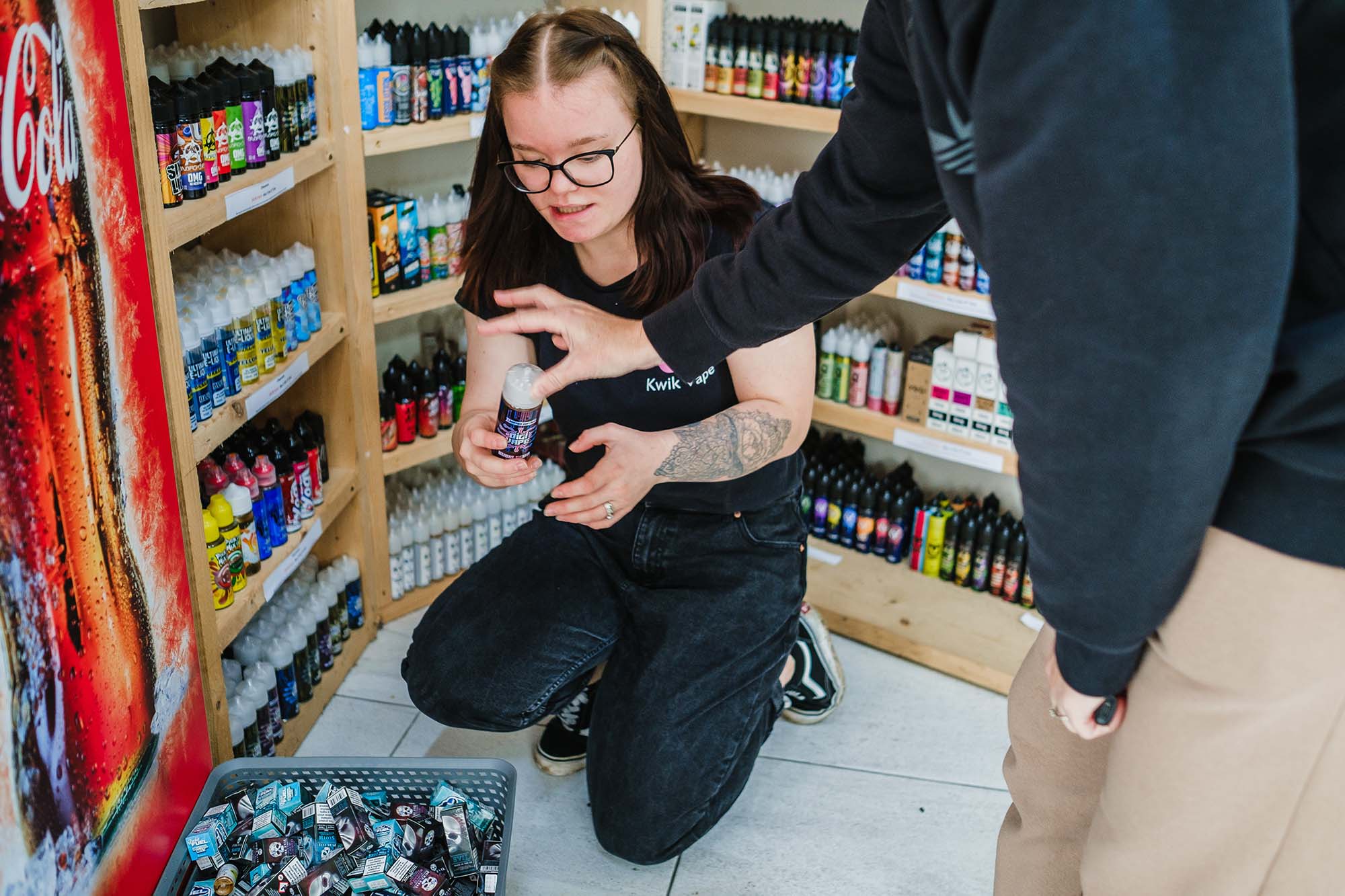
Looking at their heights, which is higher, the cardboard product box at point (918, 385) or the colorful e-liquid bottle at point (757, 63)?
the colorful e-liquid bottle at point (757, 63)

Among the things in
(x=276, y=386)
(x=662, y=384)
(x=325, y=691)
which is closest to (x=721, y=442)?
(x=662, y=384)

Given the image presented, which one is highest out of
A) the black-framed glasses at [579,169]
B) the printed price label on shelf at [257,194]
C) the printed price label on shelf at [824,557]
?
the black-framed glasses at [579,169]

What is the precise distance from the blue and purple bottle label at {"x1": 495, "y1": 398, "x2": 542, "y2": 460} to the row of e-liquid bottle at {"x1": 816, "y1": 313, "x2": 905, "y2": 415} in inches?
60.1

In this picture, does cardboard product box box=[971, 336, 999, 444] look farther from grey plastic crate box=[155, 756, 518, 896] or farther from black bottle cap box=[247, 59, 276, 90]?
black bottle cap box=[247, 59, 276, 90]

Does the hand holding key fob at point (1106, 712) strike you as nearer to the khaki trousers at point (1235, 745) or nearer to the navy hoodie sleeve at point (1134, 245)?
the khaki trousers at point (1235, 745)

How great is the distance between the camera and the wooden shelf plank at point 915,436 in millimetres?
3008

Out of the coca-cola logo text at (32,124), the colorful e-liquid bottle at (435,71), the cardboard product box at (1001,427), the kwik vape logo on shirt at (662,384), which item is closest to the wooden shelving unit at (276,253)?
the coca-cola logo text at (32,124)

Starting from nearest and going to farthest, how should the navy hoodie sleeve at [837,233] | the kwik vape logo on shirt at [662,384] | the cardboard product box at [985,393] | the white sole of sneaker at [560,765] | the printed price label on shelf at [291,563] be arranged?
the navy hoodie sleeve at [837,233], the kwik vape logo on shirt at [662,384], the printed price label on shelf at [291,563], the white sole of sneaker at [560,765], the cardboard product box at [985,393]

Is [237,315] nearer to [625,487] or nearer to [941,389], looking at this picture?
[625,487]

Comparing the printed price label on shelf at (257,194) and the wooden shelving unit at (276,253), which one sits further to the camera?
the printed price label on shelf at (257,194)

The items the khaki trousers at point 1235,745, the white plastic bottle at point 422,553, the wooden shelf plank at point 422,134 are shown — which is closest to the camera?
the khaki trousers at point 1235,745

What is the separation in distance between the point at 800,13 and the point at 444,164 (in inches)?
43.2

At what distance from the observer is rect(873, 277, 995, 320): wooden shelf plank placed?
292 cm

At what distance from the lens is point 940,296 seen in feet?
9.75
